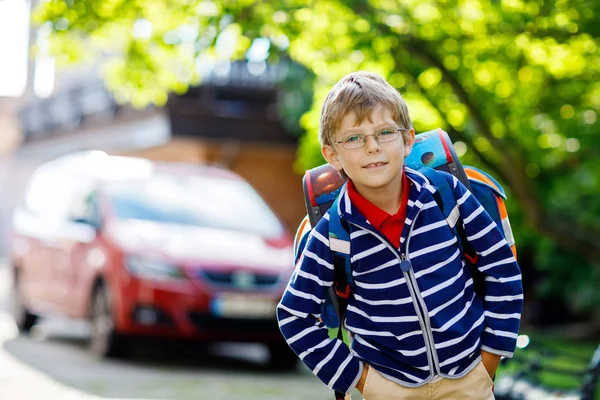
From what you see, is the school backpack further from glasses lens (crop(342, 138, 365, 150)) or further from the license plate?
the license plate

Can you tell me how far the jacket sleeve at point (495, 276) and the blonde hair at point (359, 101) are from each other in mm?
323

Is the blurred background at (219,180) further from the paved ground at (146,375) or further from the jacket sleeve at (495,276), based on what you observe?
the jacket sleeve at (495,276)

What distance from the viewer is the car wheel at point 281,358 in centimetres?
938

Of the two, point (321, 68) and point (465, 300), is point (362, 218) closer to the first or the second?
point (465, 300)

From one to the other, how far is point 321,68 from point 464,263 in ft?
22.3

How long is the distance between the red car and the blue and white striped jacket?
6.02 meters

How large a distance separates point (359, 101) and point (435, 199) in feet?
1.13

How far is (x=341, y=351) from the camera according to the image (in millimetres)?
2762

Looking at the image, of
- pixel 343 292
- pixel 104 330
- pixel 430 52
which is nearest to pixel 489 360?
pixel 343 292

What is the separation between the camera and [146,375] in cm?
851


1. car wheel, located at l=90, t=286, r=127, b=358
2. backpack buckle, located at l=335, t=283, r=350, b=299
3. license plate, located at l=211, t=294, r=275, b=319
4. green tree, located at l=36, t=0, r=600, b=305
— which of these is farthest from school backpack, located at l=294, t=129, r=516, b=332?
car wheel, located at l=90, t=286, r=127, b=358

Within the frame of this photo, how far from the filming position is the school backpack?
9.18 feet

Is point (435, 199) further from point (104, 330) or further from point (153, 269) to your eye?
point (104, 330)

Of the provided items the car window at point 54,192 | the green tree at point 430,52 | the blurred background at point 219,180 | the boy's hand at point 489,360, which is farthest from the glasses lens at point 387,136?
the car window at point 54,192
